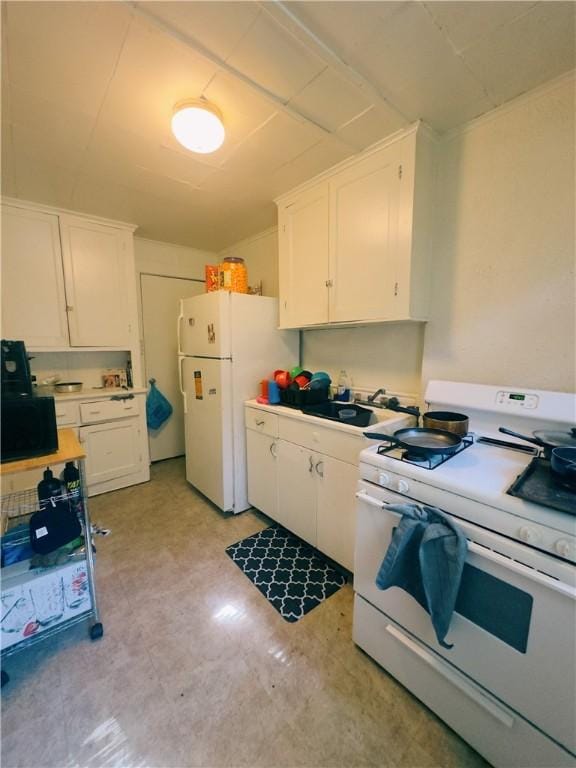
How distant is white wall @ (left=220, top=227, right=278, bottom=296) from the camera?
2967mm

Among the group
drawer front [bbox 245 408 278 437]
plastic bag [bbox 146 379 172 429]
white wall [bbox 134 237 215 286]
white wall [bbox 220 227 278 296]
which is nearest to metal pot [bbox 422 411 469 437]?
drawer front [bbox 245 408 278 437]

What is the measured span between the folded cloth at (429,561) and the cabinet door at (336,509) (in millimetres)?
605

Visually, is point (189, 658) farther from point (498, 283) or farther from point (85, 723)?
point (498, 283)

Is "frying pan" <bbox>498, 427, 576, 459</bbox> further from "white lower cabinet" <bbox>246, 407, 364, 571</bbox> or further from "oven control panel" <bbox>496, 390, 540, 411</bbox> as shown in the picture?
"white lower cabinet" <bbox>246, 407, 364, 571</bbox>

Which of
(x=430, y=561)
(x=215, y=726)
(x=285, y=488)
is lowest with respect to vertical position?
(x=215, y=726)

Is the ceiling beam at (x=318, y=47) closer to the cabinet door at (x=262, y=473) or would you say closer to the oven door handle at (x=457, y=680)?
the cabinet door at (x=262, y=473)

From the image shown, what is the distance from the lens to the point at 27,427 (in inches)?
51.1

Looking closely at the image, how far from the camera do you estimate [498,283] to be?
1.52 meters

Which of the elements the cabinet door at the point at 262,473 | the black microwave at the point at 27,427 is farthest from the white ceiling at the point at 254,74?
the cabinet door at the point at 262,473

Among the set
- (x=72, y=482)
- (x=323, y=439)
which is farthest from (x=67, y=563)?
(x=323, y=439)

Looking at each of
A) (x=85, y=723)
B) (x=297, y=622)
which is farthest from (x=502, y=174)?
(x=85, y=723)

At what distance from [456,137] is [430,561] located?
2.04 m

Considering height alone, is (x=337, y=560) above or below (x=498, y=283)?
below

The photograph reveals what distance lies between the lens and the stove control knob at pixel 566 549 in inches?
30.5
